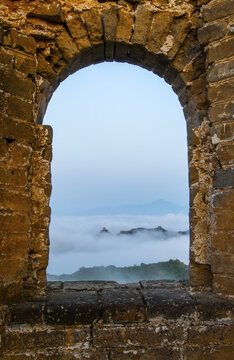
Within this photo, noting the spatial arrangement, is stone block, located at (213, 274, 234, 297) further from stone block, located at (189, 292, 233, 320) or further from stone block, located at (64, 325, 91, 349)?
stone block, located at (64, 325, 91, 349)

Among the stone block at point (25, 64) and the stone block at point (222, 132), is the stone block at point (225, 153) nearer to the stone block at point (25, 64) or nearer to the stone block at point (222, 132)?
the stone block at point (222, 132)

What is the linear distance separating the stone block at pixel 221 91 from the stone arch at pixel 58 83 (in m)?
0.03

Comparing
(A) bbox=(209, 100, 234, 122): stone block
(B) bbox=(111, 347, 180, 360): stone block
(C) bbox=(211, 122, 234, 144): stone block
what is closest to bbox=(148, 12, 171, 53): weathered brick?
(A) bbox=(209, 100, 234, 122): stone block

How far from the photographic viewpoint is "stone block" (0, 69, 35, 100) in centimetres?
268

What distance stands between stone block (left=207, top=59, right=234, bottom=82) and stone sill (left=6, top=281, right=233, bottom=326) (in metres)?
1.98

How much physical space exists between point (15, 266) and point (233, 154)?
2.11m

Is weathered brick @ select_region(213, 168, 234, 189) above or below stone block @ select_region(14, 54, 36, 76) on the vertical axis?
below

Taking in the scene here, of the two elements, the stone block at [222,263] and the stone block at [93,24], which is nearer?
the stone block at [222,263]

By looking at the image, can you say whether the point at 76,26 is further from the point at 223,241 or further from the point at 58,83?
the point at 223,241

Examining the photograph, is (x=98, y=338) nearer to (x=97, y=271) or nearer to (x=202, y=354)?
(x=202, y=354)

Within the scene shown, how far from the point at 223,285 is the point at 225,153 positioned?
115 cm

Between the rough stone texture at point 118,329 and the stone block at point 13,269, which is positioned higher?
the stone block at point 13,269

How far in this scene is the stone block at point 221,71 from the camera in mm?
2770

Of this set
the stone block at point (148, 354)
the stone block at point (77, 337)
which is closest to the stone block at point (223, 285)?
the stone block at point (148, 354)
